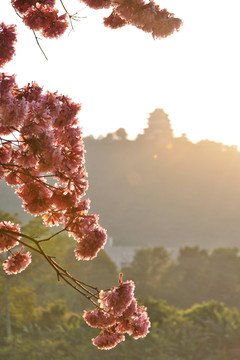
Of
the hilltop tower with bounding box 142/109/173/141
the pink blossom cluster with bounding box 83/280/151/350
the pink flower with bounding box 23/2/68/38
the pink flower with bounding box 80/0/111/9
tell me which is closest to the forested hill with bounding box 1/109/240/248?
the hilltop tower with bounding box 142/109/173/141

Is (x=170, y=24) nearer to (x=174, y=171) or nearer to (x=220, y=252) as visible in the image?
(x=220, y=252)

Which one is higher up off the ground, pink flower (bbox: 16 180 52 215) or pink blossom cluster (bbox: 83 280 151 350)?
pink flower (bbox: 16 180 52 215)

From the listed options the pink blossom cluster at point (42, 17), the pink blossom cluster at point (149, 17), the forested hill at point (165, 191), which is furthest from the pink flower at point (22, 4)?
the forested hill at point (165, 191)

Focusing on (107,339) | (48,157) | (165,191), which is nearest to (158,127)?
(165,191)

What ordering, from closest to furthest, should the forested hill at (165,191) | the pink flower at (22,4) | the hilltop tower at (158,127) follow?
the pink flower at (22,4) → the forested hill at (165,191) → the hilltop tower at (158,127)

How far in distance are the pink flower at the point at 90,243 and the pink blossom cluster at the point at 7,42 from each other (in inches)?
68.5

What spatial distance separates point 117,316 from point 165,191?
90426 millimetres

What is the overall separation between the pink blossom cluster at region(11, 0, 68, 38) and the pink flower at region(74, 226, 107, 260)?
2.24 meters

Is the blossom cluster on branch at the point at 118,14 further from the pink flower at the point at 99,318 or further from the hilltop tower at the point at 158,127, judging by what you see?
the hilltop tower at the point at 158,127

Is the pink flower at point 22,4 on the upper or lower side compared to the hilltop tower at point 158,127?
lower

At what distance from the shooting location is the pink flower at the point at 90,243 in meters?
4.38

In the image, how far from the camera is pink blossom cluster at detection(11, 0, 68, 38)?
5.11 m

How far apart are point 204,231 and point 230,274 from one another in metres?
50.9

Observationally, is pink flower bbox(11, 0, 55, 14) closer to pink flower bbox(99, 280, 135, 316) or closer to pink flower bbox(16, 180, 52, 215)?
pink flower bbox(16, 180, 52, 215)
